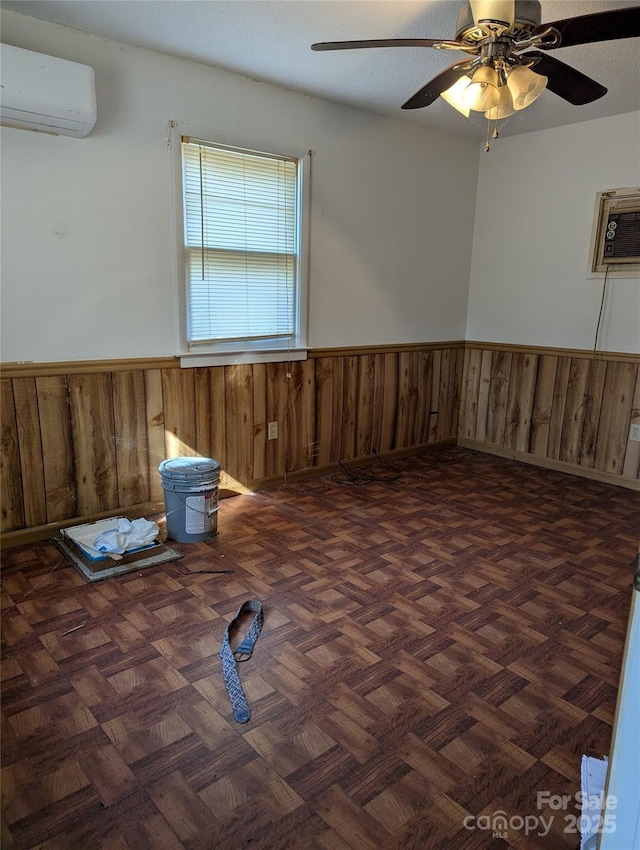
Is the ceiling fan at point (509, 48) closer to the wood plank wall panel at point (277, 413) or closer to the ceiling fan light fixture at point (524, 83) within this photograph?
the ceiling fan light fixture at point (524, 83)

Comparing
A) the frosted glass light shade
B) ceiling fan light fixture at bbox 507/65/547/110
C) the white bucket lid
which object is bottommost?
the white bucket lid

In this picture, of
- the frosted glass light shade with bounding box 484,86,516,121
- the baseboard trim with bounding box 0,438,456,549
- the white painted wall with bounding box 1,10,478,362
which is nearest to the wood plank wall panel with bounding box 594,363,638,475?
the baseboard trim with bounding box 0,438,456,549

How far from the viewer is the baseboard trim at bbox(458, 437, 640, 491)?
376 cm

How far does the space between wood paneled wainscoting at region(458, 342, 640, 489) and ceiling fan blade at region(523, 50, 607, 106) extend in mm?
1941

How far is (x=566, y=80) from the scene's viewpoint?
2.10 metres

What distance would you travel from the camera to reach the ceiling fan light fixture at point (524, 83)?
6.58ft

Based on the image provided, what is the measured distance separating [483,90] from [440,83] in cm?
17

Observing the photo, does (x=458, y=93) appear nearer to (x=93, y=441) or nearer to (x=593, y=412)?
(x=93, y=441)

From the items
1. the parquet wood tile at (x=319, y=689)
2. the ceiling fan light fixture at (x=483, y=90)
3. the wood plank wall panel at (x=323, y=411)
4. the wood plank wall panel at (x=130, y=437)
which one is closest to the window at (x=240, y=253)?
the wood plank wall panel at (x=323, y=411)

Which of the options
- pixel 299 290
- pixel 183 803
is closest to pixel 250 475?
pixel 299 290

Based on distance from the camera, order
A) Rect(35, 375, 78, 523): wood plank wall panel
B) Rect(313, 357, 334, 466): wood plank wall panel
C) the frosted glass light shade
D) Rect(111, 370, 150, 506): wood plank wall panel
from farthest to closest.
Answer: Rect(313, 357, 334, 466): wood plank wall panel → Rect(111, 370, 150, 506): wood plank wall panel → Rect(35, 375, 78, 523): wood plank wall panel → the frosted glass light shade

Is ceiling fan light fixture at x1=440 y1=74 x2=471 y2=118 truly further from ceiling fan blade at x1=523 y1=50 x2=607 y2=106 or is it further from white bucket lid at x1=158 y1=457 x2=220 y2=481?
white bucket lid at x1=158 y1=457 x2=220 y2=481

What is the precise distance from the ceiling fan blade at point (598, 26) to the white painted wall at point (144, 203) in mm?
1771

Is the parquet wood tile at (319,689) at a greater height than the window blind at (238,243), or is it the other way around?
the window blind at (238,243)
